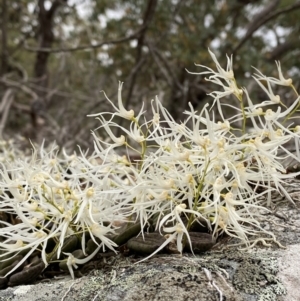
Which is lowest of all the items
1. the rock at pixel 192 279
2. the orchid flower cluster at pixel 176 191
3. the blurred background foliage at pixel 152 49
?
the rock at pixel 192 279

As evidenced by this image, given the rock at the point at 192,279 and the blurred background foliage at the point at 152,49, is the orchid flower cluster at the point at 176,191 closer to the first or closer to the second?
the rock at the point at 192,279

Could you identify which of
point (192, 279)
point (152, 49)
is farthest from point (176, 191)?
point (152, 49)

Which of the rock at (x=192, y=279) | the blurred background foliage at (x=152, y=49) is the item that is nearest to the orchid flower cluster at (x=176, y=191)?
the rock at (x=192, y=279)

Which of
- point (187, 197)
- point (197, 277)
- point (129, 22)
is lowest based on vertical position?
point (197, 277)

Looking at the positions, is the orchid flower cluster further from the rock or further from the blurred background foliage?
the blurred background foliage

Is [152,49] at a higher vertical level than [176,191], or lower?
higher

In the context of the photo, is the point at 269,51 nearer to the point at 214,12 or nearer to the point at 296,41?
the point at 296,41

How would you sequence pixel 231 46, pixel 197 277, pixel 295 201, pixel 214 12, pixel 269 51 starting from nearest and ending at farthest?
pixel 197 277, pixel 295 201, pixel 231 46, pixel 214 12, pixel 269 51

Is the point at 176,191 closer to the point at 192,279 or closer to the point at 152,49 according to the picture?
the point at 192,279

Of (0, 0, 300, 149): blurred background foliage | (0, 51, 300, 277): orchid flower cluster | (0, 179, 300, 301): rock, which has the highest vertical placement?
(0, 0, 300, 149): blurred background foliage

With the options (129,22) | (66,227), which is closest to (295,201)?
(66,227)

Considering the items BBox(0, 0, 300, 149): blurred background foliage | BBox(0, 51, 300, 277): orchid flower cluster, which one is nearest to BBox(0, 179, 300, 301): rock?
BBox(0, 51, 300, 277): orchid flower cluster
